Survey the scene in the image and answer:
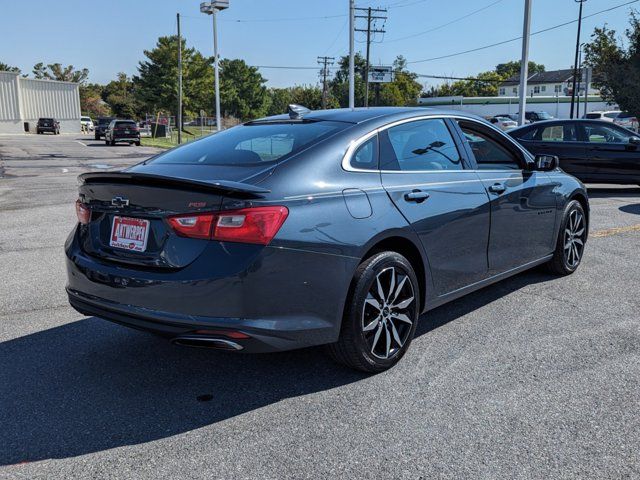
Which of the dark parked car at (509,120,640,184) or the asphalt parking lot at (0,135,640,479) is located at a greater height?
the dark parked car at (509,120,640,184)

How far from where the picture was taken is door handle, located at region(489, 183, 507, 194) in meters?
4.55

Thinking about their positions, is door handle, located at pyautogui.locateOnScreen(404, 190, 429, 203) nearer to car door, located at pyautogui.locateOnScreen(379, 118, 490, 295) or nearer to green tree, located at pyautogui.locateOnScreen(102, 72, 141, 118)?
car door, located at pyautogui.locateOnScreen(379, 118, 490, 295)

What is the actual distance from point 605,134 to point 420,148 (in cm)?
979

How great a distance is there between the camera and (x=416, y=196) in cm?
382

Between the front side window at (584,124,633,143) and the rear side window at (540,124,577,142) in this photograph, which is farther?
the rear side window at (540,124,577,142)

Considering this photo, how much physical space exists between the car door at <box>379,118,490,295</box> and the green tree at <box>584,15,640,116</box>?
2138cm

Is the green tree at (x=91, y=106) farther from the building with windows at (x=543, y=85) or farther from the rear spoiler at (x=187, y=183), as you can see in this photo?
the rear spoiler at (x=187, y=183)

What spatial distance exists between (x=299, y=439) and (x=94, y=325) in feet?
7.54

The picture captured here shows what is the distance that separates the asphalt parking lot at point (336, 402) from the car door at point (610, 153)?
7.97 m

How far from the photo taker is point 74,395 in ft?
11.0

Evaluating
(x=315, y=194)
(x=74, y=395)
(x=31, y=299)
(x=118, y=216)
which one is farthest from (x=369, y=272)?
(x=31, y=299)

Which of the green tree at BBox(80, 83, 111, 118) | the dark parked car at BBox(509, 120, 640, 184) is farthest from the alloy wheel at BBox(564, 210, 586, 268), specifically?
the green tree at BBox(80, 83, 111, 118)

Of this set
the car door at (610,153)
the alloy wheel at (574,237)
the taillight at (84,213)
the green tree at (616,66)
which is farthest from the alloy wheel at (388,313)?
the green tree at (616,66)

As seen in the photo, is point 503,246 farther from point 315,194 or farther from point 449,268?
point 315,194
